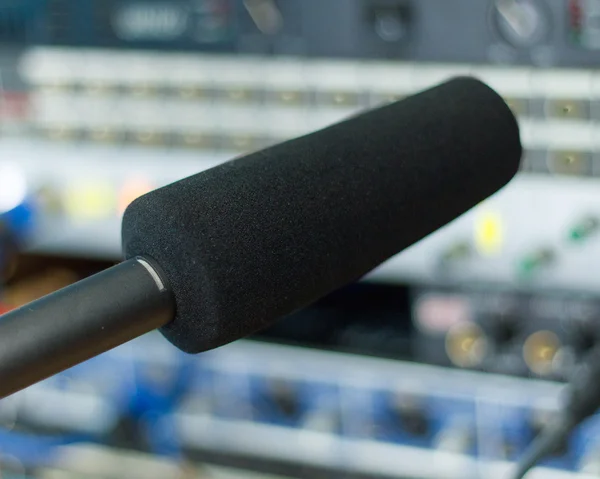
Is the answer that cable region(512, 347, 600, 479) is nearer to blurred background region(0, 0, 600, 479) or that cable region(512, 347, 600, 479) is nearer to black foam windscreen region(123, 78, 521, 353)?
blurred background region(0, 0, 600, 479)

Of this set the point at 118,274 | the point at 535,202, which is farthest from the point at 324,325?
the point at 118,274

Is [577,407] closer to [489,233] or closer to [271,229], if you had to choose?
[489,233]

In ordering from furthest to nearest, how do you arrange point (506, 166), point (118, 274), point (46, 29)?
1. point (46, 29)
2. point (506, 166)
3. point (118, 274)

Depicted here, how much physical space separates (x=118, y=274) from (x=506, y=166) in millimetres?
189

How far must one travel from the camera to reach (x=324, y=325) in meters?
0.95

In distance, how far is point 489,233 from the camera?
2.64 feet

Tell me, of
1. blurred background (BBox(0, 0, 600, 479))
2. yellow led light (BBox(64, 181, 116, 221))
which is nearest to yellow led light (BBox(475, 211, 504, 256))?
blurred background (BBox(0, 0, 600, 479))

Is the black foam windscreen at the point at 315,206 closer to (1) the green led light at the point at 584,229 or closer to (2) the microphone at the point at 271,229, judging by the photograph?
(2) the microphone at the point at 271,229

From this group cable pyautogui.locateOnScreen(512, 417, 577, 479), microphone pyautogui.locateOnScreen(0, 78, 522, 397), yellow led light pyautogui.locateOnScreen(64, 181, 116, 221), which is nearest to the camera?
microphone pyautogui.locateOnScreen(0, 78, 522, 397)

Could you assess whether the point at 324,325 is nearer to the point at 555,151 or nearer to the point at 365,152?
the point at 555,151

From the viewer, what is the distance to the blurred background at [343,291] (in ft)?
2.51

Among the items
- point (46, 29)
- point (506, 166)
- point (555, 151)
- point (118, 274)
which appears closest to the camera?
point (118, 274)

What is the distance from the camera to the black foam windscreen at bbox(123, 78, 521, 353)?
33 centimetres

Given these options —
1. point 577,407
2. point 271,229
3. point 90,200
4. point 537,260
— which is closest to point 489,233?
point 537,260
